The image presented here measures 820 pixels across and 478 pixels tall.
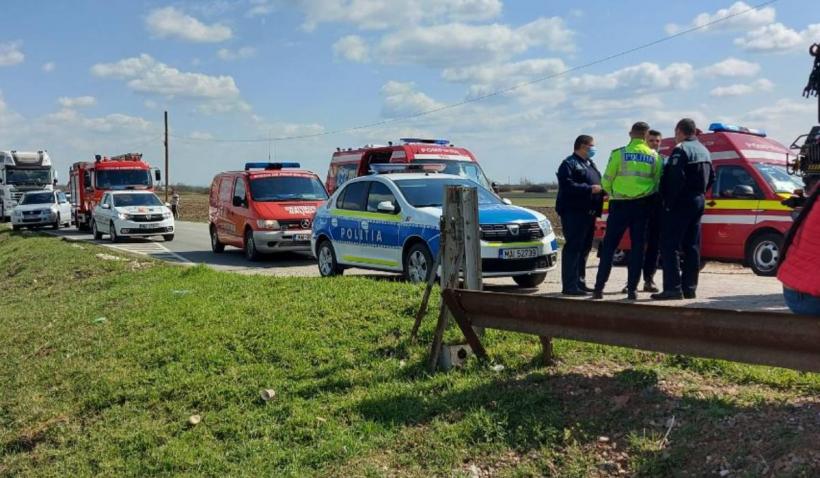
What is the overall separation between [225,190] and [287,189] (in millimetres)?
1911

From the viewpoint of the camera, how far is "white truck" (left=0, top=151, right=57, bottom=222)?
124 feet

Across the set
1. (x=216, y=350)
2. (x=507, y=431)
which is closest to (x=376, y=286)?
(x=216, y=350)

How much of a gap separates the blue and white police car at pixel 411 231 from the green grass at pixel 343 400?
5.15 feet

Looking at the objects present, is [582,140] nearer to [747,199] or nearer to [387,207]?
[387,207]

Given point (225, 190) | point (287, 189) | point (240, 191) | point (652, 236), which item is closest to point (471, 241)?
point (652, 236)

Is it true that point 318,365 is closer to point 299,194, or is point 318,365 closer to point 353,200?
point 353,200

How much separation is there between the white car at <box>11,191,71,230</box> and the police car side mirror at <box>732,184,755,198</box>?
2955 cm

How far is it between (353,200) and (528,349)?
6.86 meters

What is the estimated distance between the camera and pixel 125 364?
780 cm

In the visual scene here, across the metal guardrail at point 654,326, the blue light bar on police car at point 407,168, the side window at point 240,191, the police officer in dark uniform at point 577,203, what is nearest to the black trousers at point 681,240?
the police officer in dark uniform at point 577,203

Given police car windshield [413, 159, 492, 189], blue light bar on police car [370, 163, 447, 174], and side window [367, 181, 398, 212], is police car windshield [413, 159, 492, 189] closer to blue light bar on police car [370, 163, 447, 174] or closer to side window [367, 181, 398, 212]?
blue light bar on police car [370, 163, 447, 174]

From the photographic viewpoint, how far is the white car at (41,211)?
3366 centimetres

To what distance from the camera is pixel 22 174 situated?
38.1 m

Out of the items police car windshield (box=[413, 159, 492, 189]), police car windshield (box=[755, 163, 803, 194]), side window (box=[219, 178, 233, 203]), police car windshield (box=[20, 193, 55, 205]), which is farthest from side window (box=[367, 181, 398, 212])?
police car windshield (box=[20, 193, 55, 205])
